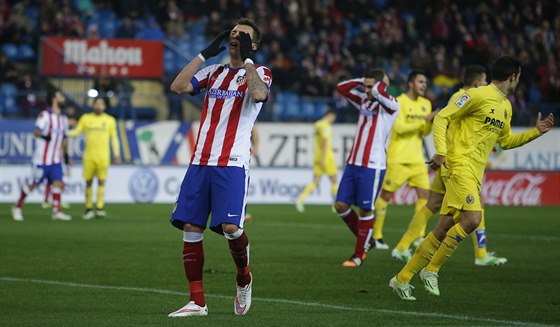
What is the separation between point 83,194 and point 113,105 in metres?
3.37

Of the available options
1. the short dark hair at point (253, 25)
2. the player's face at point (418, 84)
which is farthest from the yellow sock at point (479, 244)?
the short dark hair at point (253, 25)

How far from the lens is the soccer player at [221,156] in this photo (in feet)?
29.6

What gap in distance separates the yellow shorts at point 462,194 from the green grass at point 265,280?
887 millimetres

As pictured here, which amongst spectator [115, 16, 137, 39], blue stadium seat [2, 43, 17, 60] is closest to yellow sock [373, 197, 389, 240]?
spectator [115, 16, 137, 39]

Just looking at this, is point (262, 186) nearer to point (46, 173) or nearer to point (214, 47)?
point (46, 173)

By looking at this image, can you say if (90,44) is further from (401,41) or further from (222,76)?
(222,76)

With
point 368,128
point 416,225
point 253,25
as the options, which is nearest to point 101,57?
point 368,128

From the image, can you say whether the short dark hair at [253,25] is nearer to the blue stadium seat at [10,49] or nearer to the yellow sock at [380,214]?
the yellow sock at [380,214]

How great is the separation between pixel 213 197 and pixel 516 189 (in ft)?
73.9

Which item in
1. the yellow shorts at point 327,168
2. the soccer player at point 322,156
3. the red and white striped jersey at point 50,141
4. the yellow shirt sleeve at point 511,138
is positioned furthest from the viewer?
the yellow shorts at point 327,168

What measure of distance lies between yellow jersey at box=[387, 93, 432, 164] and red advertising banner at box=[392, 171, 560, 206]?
14.3 m

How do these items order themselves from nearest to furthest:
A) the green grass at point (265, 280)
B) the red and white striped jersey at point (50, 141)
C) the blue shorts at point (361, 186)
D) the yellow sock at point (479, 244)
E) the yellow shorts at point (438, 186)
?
the green grass at point (265, 280) < the yellow shorts at point (438, 186) < the yellow sock at point (479, 244) < the blue shorts at point (361, 186) < the red and white striped jersey at point (50, 141)

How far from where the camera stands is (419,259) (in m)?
10.6

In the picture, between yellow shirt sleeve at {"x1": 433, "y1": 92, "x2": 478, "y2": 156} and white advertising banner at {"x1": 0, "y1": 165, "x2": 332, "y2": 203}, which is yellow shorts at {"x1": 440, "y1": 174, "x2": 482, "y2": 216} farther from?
white advertising banner at {"x1": 0, "y1": 165, "x2": 332, "y2": 203}
